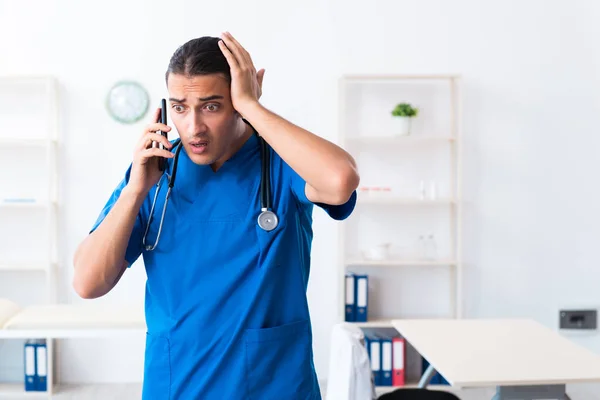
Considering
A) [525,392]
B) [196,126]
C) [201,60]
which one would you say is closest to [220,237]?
[196,126]

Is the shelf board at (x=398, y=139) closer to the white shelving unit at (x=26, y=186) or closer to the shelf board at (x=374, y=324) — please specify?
the shelf board at (x=374, y=324)

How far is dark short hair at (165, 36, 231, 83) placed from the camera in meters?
1.22

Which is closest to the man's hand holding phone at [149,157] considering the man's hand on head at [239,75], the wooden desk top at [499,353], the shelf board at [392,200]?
the man's hand on head at [239,75]

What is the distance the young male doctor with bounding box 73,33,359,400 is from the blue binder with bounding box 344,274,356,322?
9.43 feet

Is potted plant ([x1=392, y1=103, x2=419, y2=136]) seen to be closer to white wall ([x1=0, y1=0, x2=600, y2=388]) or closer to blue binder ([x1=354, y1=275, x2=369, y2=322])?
white wall ([x1=0, y1=0, x2=600, y2=388])

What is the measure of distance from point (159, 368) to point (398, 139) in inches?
119

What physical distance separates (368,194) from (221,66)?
312cm

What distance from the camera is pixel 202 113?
48.0 inches

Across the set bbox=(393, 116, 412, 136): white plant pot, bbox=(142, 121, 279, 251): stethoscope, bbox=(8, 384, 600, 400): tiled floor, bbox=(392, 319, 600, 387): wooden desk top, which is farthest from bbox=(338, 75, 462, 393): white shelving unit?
bbox=(142, 121, 279, 251): stethoscope

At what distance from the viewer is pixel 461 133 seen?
409 centimetres

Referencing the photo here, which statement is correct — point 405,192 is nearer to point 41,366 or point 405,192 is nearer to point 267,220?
point 41,366

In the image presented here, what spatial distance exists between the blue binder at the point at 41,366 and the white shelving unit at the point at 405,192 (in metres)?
1.71

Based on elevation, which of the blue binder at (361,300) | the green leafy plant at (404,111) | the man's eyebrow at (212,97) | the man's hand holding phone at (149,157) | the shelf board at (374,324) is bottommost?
the shelf board at (374,324)

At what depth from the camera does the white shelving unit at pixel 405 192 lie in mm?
4324
